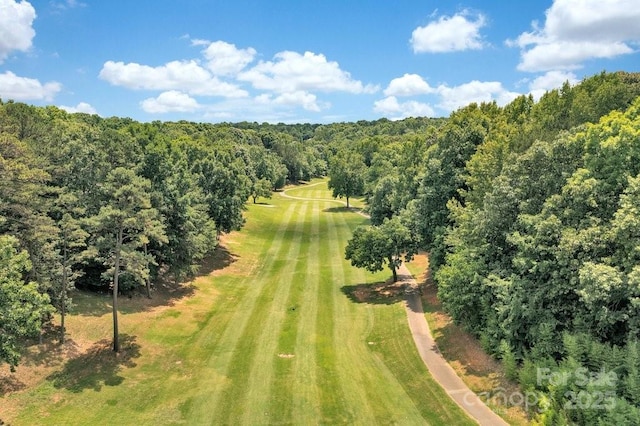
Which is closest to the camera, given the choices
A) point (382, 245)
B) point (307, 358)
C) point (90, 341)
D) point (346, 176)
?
point (307, 358)

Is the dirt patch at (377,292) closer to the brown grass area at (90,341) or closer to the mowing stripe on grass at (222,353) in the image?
the mowing stripe on grass at (222,353)

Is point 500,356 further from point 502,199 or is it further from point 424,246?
point 424,246

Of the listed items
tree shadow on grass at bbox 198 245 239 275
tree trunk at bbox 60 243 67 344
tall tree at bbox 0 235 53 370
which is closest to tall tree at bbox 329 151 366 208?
tree shadow on grass at bbox 198 245 239 275

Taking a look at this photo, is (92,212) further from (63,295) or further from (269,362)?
(269,362)

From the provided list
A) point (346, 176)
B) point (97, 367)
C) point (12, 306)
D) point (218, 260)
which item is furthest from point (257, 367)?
point (346, 176)

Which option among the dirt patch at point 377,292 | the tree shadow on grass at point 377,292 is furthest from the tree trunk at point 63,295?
the dirt patch at point 377,292

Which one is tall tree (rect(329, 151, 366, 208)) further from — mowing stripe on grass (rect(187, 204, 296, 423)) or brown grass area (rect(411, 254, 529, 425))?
brown grass area (rect(411, 254, 529, 425))
